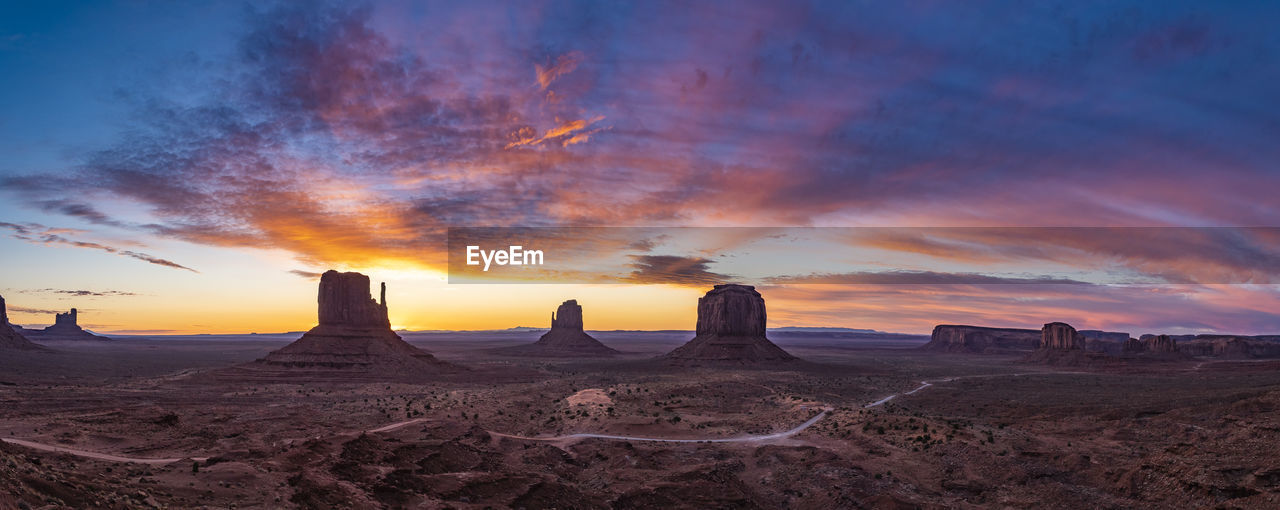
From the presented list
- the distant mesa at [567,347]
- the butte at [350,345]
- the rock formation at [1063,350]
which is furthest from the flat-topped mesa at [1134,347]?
the butte at [350,345]

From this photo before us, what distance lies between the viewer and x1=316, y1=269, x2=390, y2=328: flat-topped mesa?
108 meters

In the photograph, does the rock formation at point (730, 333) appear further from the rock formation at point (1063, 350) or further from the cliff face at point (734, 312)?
the rock formation at point (1063, 350)

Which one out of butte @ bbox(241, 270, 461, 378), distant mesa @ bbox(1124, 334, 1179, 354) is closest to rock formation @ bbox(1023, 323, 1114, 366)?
distant mesa @ bbox(1124, 334, 1179, 354)

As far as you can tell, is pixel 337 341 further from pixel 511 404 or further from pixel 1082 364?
pixel 1082 364

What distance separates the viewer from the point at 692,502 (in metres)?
29.4

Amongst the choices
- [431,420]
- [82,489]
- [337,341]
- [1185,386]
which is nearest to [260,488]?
[82,489]

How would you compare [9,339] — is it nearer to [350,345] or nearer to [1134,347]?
[350,345]

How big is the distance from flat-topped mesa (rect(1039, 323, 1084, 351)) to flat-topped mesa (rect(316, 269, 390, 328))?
16675 centimetres

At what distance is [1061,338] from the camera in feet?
522

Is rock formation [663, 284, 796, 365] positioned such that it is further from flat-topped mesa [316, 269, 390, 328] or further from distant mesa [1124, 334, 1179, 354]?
distant mesa [1124, 334, 1179, 354]

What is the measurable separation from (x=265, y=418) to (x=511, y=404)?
21.2 m

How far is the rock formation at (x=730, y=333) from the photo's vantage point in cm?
12619

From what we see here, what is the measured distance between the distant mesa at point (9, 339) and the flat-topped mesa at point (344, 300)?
80.9m

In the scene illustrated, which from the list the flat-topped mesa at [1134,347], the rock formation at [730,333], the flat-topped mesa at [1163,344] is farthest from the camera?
the flat-topped mesa at [1134,347]
